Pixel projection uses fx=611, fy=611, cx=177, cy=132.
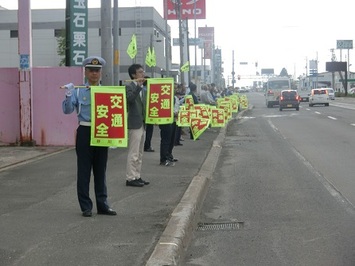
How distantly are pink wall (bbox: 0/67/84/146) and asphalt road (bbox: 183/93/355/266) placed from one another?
406 centimetres

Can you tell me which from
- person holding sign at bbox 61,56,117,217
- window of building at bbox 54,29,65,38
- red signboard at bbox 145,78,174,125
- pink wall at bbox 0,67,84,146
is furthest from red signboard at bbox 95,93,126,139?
window of building at bbox 54,29,65,38

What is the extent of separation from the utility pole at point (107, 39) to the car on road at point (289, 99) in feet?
106

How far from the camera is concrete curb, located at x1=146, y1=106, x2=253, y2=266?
5441 mm

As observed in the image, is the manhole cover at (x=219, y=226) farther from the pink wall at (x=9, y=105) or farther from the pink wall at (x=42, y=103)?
the pink wall at (x=9, y=105)

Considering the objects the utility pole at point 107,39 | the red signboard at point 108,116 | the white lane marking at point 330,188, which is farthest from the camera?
the utility pole at point 107,39

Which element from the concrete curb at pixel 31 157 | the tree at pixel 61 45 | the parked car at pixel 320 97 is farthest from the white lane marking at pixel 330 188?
the parked car at pixel 320 97

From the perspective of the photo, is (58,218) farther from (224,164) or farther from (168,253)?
(224,164)

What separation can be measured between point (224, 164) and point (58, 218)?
711cm

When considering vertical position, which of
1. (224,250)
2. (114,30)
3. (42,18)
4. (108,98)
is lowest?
(224,250)

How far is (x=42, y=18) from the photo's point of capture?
58.1 metres

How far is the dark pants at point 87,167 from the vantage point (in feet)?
23.2

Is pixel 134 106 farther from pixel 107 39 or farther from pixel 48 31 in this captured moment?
pixel 48 31

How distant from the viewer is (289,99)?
45969 mm

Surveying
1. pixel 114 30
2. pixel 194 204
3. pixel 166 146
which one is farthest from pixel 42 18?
pixel 194 204
